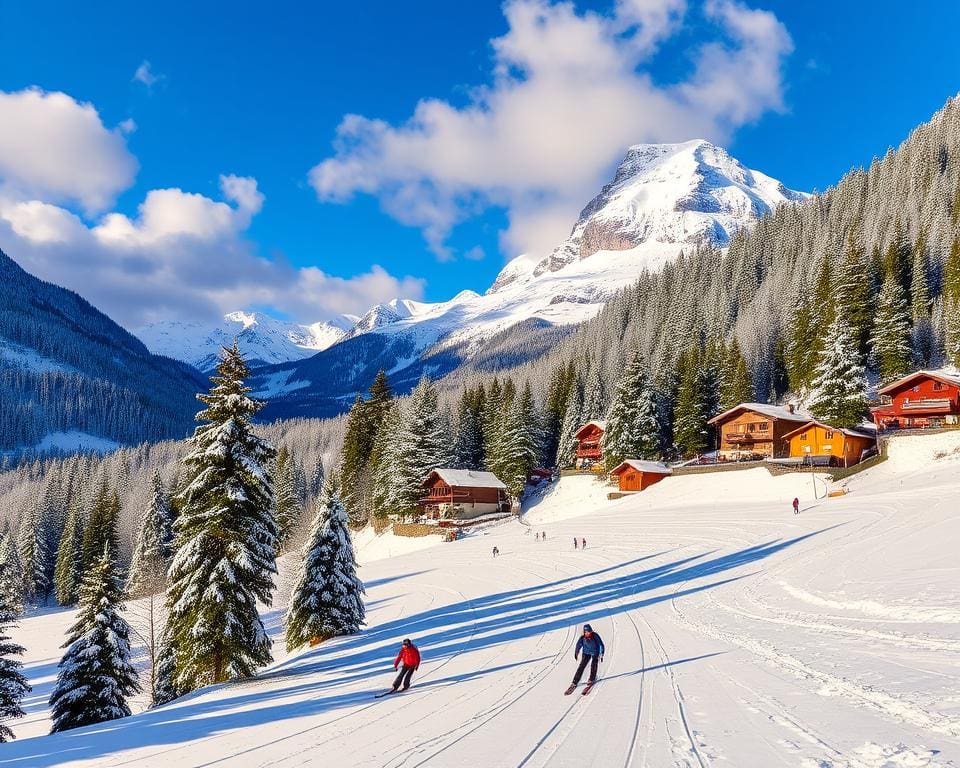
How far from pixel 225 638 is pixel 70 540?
7730cm

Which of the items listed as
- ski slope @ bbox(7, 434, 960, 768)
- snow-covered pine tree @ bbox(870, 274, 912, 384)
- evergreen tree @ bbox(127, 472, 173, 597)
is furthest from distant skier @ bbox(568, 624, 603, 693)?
evergreen tree @ bbox(127, 472, 173, 597)

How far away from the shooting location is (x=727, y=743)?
8938 millimetres

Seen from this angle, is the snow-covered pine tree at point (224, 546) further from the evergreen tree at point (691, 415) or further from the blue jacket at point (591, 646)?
the evergreen tree at point (691, 415)

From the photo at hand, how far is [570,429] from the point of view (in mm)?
A: 83000

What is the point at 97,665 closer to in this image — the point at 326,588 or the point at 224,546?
the point at 224,546

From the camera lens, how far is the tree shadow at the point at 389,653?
13.8 m

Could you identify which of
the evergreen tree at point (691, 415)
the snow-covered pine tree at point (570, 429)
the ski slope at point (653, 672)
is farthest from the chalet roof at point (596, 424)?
the ski slope at point (653, 672)

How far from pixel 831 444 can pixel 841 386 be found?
5.76 metres

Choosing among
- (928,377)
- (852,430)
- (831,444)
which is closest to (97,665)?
(831,444)

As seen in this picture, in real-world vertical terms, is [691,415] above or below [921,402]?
above

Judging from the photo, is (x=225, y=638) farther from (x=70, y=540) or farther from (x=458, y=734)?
(x=70, y=540)

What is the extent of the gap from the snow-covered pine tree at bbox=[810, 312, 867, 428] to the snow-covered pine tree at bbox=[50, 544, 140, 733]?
55124 millimetres

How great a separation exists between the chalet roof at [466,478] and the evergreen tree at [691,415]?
21496 mm

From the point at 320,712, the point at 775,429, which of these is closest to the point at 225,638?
the point at 320,712
